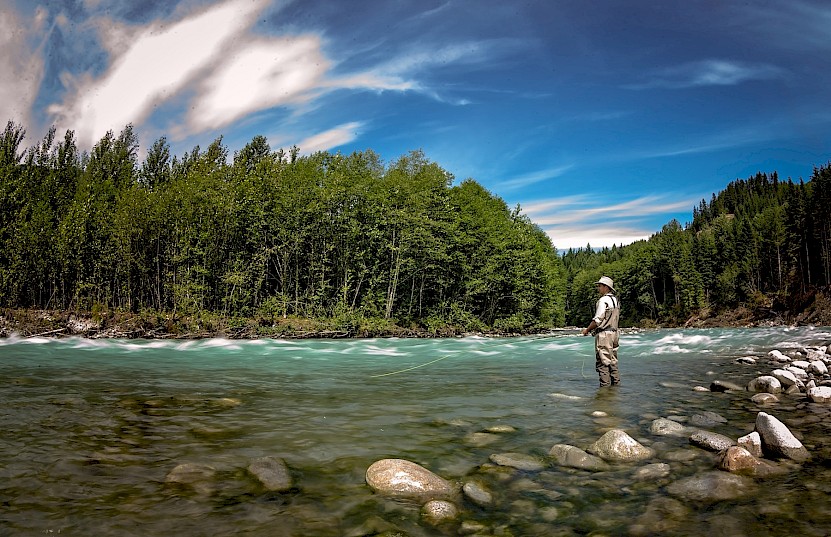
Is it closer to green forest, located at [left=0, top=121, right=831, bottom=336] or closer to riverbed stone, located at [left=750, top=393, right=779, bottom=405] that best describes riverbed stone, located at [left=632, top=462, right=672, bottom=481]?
riverbed stone, located at [left=750, top=393, right=779, bottom=405]

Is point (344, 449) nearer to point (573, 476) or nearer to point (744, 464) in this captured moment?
point (573, 476)

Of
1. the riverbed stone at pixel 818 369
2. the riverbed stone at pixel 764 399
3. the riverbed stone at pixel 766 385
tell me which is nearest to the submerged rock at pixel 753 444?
the riverbed stone at pixel 764 399

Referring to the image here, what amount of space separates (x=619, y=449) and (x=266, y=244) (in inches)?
1482

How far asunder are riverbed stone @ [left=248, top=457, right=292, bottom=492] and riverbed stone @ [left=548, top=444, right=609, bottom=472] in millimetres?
3185

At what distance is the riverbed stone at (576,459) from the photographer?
18.4ft

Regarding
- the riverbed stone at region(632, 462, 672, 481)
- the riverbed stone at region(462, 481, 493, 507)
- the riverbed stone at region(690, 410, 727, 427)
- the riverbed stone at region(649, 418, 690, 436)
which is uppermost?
the riverbed stone at region(462, 481, 493, 507)

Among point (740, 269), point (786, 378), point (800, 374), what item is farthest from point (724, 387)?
point (740, 269)

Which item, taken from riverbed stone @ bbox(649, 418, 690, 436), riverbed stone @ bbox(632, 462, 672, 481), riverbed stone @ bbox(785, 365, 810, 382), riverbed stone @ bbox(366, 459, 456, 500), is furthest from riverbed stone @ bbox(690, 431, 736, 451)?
riverbed stone @ bbox(785, 365, 810, 382)

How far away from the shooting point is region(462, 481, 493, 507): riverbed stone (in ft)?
15.2

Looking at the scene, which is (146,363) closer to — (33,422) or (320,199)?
(33,422)

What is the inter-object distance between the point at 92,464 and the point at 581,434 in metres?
6.33

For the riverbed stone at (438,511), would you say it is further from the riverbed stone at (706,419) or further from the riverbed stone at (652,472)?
the riverbed stone at (706,419)

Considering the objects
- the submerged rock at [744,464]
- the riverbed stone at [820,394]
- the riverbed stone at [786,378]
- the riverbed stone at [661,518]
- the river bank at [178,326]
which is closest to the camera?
the riverbed stone at [661,518]

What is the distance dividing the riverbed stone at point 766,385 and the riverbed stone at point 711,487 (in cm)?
670
